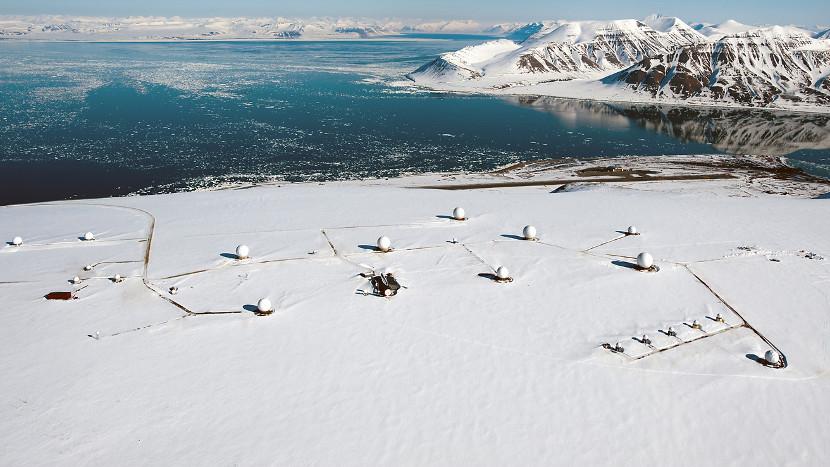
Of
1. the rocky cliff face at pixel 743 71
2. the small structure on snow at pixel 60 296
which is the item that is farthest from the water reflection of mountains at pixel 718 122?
the small structure on snow at pixel 60 296

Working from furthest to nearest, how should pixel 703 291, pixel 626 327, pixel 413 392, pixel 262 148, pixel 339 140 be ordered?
pixel 339 140, pixel 262 148, pixel 703 291, pixel 626 327, pixel 413 392

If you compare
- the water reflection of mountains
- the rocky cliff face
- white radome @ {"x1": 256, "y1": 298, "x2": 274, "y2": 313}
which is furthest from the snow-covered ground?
the rocky cliff face

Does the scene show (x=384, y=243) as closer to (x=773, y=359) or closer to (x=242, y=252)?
(x=242, y=252)

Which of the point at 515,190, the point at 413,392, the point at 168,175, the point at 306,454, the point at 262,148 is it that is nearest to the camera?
Answer: the point at 306,454

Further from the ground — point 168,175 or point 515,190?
point 515,190

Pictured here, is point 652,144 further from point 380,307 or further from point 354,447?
point 354,447

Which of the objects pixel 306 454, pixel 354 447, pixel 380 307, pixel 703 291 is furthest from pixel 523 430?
pixel 703 291

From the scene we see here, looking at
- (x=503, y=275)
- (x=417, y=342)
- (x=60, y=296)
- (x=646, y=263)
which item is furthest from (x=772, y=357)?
(x=60, y=296)
